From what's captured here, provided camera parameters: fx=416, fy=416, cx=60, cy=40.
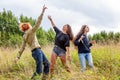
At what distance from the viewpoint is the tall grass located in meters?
7.50

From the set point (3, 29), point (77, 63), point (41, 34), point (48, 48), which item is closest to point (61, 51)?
point (77, 63)

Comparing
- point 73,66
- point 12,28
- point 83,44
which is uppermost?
point 12,28

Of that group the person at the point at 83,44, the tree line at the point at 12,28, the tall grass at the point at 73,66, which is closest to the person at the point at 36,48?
the tall grass at the point at 73,66

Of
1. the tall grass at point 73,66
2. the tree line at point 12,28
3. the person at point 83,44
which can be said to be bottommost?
the tall grass at point 73,66

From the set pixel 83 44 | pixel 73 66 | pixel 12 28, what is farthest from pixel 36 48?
pixel 12 28

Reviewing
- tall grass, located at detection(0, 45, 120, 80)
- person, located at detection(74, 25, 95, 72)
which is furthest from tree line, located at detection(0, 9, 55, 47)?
person, located at detection(74, 25, 95, 72)

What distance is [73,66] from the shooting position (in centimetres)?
1211

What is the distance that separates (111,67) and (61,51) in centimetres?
317

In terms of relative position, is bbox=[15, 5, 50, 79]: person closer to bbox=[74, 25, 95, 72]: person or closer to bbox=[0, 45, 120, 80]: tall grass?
bbox=[0, 45, 120, 80]: tall grass

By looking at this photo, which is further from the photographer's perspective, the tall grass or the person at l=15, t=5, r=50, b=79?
the person at l=15, t=5, r=50, b=79

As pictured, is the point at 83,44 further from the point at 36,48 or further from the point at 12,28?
the point at 12,28

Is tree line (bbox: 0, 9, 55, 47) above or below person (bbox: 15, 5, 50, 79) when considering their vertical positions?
above

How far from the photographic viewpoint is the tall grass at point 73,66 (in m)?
7.50

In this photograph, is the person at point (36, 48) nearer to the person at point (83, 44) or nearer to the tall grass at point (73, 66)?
the tall grass at point (73, 66)
